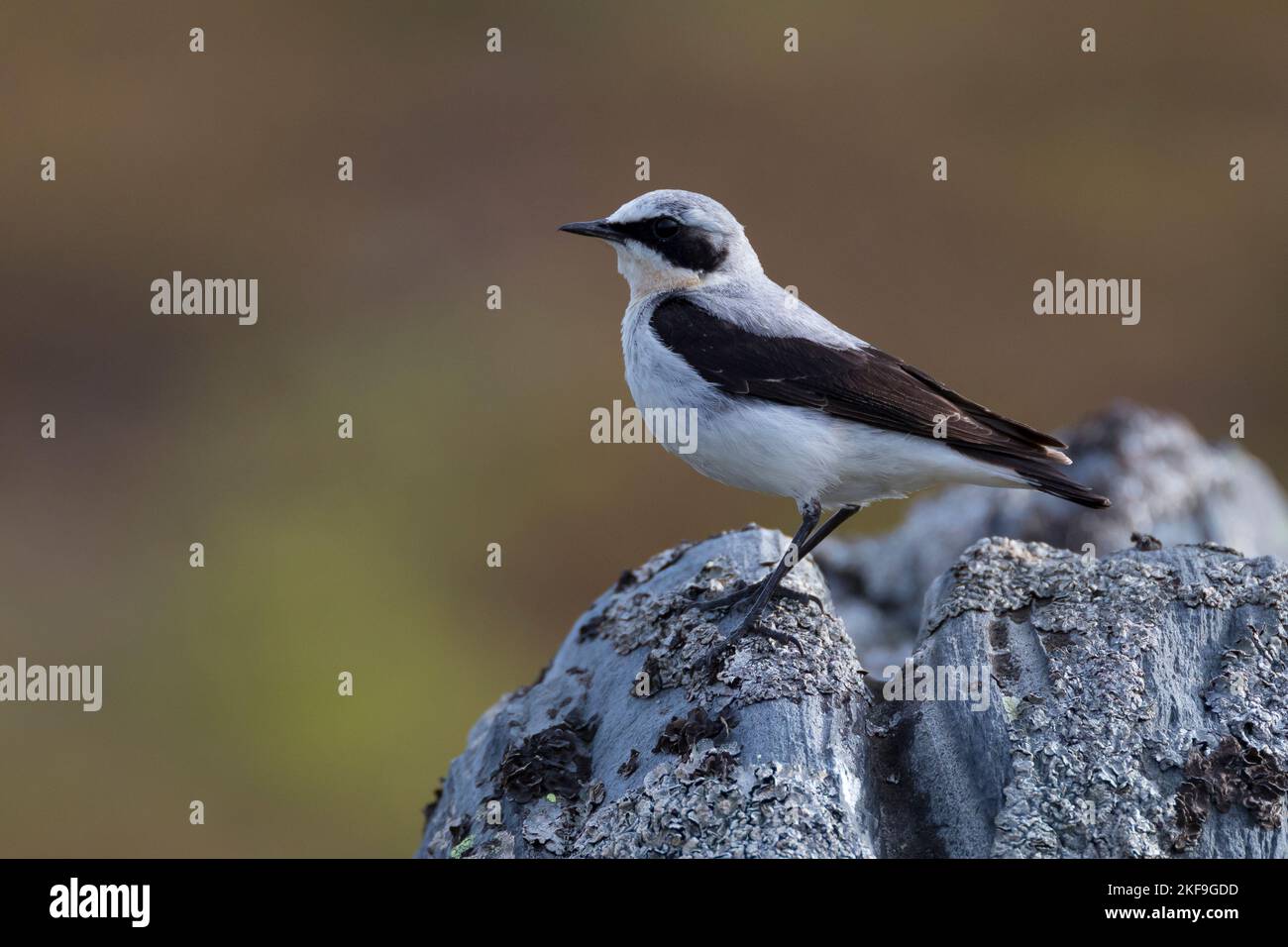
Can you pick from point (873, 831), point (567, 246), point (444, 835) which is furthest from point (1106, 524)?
point (567, 246)

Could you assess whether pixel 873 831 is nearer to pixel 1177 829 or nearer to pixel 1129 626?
pixel 1177 829

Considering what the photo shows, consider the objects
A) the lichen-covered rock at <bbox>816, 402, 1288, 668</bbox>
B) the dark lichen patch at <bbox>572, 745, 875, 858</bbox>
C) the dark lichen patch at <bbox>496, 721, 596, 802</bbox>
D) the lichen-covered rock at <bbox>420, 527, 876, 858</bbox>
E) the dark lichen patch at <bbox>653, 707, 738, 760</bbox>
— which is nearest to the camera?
the dark lichen patch at <bbox>572, 745, 875, 858</bbox>

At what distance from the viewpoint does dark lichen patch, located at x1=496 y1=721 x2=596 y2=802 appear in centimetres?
575

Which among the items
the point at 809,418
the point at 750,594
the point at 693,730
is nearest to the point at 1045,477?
the point at 809,418

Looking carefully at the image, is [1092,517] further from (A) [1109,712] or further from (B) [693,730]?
(B) [693,730]

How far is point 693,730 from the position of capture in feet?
18.1

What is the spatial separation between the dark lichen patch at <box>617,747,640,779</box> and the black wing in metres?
2.05

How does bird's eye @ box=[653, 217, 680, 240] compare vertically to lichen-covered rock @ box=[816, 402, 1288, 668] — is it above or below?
above

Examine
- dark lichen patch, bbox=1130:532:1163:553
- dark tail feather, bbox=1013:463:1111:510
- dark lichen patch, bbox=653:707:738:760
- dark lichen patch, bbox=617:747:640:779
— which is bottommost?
dark lichen patch, bbox=617:747:640:779

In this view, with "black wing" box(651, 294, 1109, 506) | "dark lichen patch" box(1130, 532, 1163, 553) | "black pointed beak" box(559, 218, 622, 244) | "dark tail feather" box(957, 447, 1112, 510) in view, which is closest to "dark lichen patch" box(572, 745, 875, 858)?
"black wing" box(651, 294, 1109, 506)

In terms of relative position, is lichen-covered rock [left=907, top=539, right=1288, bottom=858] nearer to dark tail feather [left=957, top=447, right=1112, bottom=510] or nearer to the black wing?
dark tail feather [left=957, top=447, right=1112, bottom=510]

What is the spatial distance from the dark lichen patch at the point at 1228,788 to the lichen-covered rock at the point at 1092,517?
3.34m

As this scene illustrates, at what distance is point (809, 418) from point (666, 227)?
4.88ft

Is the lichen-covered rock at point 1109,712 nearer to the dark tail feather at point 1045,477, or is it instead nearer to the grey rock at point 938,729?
the grey rock at point 938,729
